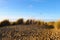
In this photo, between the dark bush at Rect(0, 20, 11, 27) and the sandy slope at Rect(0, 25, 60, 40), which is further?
the dark bush at Rect(0, 20, 11, 27)

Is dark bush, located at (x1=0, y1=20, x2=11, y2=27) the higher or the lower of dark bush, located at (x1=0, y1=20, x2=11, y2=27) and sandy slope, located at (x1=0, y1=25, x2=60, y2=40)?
the higher

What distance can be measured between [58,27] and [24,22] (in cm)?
624

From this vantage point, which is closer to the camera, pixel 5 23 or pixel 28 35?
pixel 28 35

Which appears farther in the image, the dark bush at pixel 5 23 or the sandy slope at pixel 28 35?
the dark bush at pixel 5 23

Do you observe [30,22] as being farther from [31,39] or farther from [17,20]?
[31,39]

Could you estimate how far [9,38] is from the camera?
300 inches

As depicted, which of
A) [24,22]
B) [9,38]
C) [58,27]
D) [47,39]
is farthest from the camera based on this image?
[24,22]

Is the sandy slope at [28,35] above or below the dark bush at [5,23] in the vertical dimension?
below

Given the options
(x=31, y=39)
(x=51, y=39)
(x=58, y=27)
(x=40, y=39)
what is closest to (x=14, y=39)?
(x=31, y=39)

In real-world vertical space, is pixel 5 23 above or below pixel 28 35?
above

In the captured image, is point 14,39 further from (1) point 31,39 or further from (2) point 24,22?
(2) point 24,22

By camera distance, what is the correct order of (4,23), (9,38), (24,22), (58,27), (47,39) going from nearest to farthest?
(47,39), (9,38), (58,27), (4,23), (24,22)

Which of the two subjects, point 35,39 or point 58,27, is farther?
point 58,27

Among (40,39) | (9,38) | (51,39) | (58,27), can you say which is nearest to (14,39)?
(9,38)
